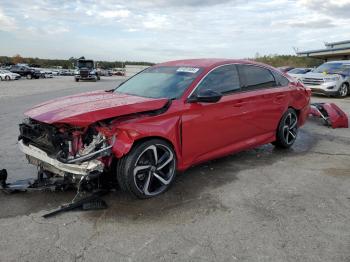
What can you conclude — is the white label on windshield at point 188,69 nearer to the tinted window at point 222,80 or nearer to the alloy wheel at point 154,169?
the tinted window at point 222,80

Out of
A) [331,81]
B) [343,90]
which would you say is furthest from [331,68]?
[331,81]

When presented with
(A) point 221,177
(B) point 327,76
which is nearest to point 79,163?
(A) point 221,177

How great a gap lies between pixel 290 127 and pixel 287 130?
0.12 metres

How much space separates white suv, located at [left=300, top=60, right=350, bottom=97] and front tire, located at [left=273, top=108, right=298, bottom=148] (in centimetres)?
1115

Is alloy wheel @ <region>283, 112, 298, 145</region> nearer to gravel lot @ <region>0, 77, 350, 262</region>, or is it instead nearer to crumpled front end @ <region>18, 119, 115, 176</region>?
gravel lot @ <region>0, 77, 350, 262</region>

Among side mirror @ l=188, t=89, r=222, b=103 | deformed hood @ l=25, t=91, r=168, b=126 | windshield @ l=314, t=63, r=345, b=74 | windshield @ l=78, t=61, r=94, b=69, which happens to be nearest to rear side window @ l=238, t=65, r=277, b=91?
side mirror @ l=188, t=89, r=222, b=103

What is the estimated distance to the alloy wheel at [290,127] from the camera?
7035 millimetres

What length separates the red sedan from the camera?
169 inches

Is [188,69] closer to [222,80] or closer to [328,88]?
[222,80]

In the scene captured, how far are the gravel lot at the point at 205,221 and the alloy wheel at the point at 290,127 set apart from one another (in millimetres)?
1192

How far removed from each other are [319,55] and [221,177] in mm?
37989

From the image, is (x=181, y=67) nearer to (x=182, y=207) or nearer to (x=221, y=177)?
(x=221, y=177)

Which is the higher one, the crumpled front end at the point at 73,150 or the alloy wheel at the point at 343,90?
the alloy wheel at the point at 343,90

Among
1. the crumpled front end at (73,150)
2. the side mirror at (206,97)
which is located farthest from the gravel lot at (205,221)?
the side mirror at (206,97)
